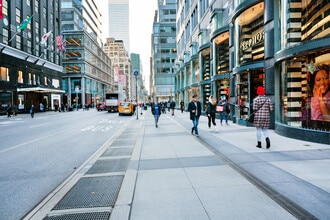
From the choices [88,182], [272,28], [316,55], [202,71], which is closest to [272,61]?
[272,28]

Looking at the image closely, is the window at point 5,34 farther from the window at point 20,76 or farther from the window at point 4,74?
the window at point 20,76

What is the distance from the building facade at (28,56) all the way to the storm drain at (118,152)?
3067 cm

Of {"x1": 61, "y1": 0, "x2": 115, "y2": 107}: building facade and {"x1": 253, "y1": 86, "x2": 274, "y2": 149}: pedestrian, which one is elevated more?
{"x1": 61, "y1": 0, "x2": 115, "y2": 107}: building facade

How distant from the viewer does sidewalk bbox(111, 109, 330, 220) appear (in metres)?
3.81

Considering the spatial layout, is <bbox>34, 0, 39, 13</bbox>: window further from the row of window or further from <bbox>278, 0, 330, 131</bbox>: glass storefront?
<bbox>278, 0, 330, 131</bbox>: glass storefront

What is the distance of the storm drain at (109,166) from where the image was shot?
6.39m

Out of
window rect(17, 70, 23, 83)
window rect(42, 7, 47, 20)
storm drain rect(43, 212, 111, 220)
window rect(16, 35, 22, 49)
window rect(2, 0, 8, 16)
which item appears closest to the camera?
storm drain rect(43, 212, 111, 220)

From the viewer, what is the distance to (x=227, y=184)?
4.99 meters

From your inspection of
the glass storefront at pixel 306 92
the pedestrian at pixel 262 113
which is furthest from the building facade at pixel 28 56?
the pedestrian at pixel 262 113

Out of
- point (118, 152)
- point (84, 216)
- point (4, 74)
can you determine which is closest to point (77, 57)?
point (4, 74)

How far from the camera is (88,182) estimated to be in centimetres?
549

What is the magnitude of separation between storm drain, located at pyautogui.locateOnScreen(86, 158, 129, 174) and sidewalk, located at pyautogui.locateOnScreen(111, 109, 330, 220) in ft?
0.86

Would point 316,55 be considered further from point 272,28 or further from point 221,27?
point 221,27

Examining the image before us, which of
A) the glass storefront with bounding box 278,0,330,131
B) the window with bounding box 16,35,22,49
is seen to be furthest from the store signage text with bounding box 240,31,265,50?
the window with bounding box 16,35,22,49
